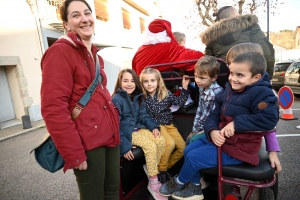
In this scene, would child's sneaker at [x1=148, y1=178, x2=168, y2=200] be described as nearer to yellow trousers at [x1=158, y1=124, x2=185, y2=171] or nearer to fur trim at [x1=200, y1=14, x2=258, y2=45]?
yellow trousers at [x1=158, y1=124, x2=185, y2=171]

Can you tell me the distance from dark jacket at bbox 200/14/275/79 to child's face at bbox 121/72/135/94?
118 centimetres

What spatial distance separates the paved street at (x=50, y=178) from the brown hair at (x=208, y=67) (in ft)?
5.48

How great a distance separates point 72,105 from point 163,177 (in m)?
1.55

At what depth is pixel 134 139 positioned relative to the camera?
91.0 inches

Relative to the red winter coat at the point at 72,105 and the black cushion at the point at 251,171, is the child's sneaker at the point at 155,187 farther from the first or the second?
the red winter coat at the point at 72,105

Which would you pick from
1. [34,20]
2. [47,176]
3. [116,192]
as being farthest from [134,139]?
[34,20]

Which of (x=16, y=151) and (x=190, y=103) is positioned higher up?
(x=190, y=103)

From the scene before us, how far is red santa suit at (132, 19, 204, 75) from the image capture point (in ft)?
9.12

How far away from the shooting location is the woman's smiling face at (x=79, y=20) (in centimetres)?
150

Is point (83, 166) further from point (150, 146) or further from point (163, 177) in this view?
point (163, 177)

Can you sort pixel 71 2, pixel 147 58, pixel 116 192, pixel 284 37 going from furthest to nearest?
pixel 284 37 < pixel 147 58 < pixel 116 192 < pixel 71 2

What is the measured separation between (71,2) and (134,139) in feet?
4.79

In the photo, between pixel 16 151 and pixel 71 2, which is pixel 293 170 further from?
pixel 16 151

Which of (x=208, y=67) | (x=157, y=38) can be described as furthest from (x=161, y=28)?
(x=208, y=67)
